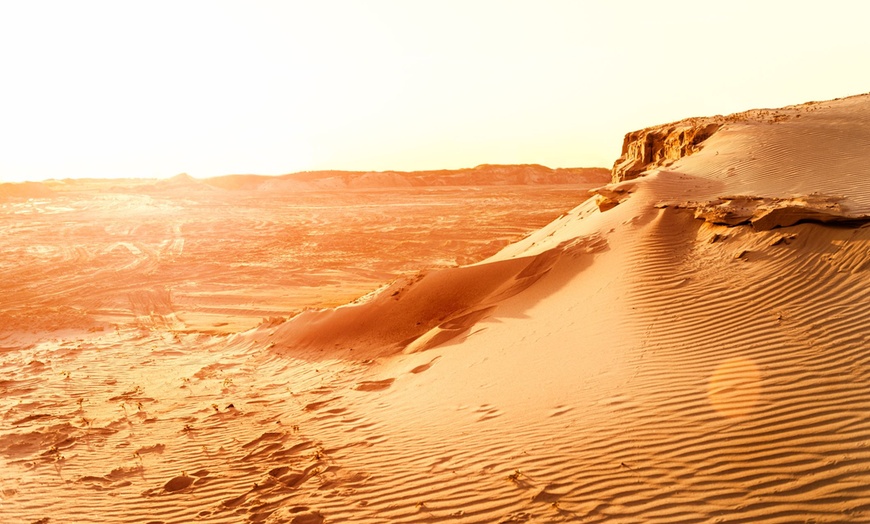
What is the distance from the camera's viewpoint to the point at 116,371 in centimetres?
928

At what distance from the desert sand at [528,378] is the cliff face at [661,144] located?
0.21 m

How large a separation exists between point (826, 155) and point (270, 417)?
11891mm

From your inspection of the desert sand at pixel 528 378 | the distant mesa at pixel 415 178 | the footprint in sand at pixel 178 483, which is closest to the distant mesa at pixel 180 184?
the distant mesa at pixel 415 178

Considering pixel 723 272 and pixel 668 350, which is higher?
pixel 723 272

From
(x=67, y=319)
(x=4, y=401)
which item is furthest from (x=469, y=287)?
(x=67, y=319)

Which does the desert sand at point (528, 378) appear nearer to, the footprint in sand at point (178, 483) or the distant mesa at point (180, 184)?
the footprint in sand at point (178, 483)

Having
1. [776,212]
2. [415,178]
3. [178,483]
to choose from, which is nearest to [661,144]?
[776,212]

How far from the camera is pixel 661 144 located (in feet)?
52.4

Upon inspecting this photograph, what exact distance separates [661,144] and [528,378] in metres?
12.0

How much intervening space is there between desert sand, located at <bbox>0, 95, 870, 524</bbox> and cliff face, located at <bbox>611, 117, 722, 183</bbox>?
21 cm

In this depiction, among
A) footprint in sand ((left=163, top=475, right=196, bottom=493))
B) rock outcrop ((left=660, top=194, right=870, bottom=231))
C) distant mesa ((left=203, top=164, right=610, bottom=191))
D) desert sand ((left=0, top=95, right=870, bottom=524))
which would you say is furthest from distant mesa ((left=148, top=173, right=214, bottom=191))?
footprint in sand ((left=163, top=475, right=196, bottom=493))

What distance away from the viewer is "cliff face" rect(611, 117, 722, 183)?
15031 mm

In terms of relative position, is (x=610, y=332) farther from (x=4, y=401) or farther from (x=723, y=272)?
(x=4, y=401)

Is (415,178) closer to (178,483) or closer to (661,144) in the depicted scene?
(661,144)
